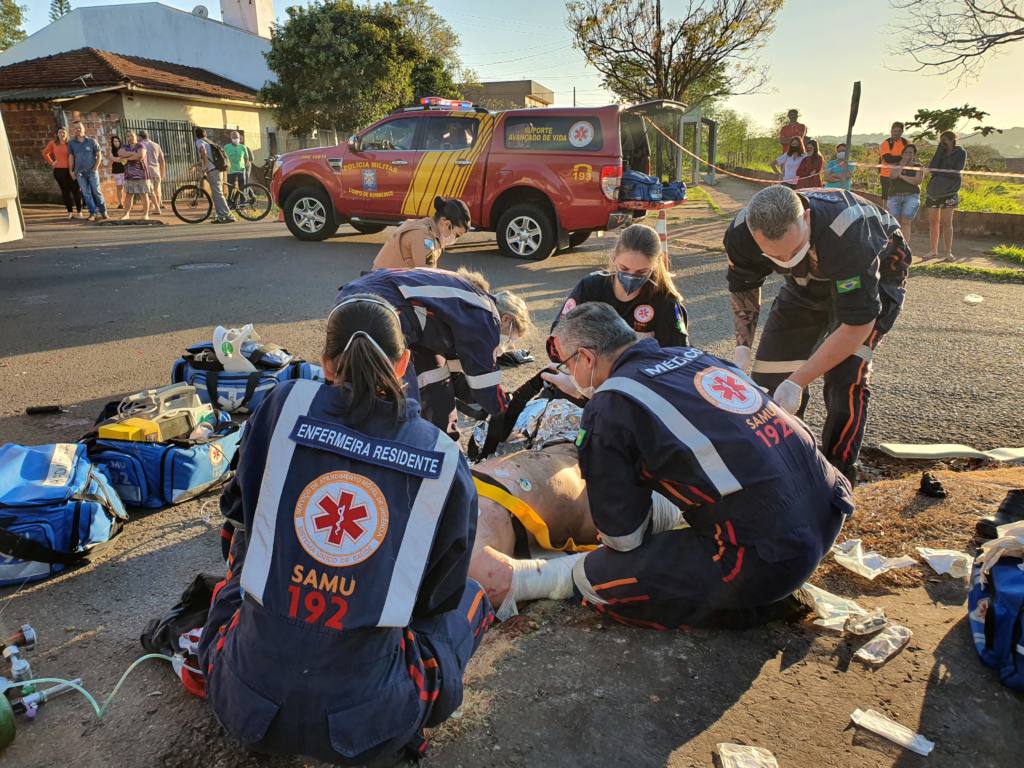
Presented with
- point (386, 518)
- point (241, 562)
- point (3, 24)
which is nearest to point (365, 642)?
point (386, 518)

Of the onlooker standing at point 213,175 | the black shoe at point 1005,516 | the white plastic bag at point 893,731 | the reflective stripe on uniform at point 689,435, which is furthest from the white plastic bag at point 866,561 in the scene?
the onlooker standing at point 213,175

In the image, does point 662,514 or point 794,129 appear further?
point 794,129

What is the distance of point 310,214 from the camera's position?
36.7 ft

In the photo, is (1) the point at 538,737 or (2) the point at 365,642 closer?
(2) the point at 365,642

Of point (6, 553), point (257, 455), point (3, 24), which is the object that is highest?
point (3, 24)

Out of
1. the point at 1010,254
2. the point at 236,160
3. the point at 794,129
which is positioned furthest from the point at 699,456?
the point at 236,160

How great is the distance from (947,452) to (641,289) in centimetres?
211

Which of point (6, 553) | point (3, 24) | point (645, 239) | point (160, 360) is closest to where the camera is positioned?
point (6, 553)

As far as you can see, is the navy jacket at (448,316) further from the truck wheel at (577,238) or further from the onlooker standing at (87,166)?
the onlooker standing at (87,166)

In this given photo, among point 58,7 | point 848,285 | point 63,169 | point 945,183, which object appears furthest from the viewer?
point 58,7

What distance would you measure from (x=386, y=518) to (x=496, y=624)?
1.08m

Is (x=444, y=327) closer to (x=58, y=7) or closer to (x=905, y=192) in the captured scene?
(x=905, y=192)

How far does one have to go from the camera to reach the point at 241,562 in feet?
6.66

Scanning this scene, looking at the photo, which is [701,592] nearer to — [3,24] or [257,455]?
[257,455]
